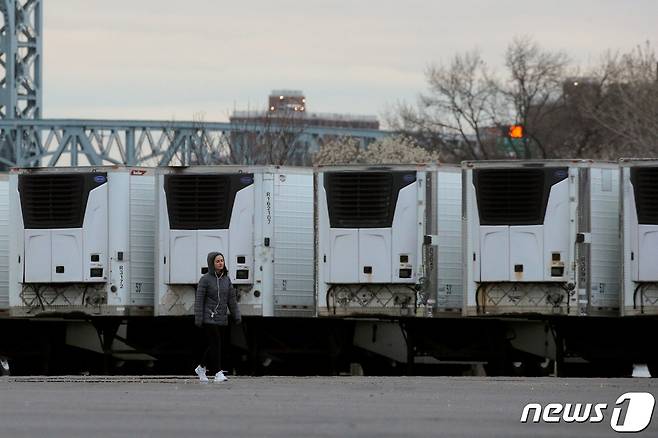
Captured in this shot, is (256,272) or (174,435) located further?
(256,272)

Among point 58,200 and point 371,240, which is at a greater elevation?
point 58,200

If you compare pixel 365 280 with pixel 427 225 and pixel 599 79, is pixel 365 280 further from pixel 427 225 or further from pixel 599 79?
pixel 599 79

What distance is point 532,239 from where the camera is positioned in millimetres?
27828

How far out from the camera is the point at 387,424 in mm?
18297

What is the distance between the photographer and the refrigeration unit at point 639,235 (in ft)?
91.0

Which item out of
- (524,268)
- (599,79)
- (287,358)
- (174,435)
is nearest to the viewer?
(174,435)

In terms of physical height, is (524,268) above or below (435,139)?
below

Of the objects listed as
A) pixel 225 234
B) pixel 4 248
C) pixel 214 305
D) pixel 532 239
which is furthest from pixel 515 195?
pixel 4 248

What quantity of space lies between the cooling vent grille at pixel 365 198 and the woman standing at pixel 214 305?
10.1 ft

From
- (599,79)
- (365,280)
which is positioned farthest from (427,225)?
→ (599,79)

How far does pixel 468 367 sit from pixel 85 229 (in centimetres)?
615

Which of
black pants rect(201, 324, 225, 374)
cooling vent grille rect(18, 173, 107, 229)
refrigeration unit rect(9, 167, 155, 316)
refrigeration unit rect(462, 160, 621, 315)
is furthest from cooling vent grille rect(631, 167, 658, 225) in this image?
cooling vent grille rect(18, 173, 107, 229)

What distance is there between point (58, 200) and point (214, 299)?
4.51 meters

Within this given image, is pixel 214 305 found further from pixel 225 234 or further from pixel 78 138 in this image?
pixel 78 138
